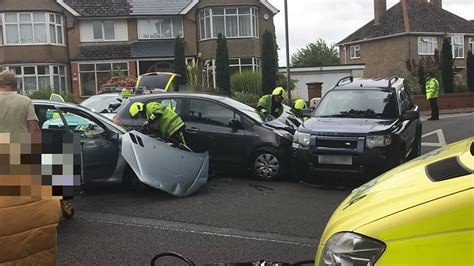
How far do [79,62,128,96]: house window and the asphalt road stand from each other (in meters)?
26.0

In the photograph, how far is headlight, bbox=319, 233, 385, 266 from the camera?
2189 mm

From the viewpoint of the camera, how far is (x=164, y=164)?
7.33m

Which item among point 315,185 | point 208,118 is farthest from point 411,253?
point 208,118

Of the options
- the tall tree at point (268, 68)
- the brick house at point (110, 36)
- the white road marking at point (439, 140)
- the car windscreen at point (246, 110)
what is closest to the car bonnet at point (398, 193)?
the car windscreen at point (246, 110)

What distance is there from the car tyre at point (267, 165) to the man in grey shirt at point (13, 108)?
3.96m

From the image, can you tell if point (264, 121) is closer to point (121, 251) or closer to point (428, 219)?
point (121, 251)

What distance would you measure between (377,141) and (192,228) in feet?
10.5

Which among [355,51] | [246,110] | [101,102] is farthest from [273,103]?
[355,51]

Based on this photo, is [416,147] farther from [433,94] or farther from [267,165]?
[433,94]

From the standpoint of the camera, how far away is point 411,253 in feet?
6.73

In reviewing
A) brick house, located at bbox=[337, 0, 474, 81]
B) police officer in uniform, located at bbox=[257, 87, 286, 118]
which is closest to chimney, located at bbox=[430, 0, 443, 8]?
brick house, located at bbox=[337, 0, 474, 81]

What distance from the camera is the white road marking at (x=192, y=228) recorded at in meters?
5.62

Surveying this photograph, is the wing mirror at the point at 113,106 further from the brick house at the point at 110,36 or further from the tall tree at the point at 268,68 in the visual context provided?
the brick house at the point at 110,36

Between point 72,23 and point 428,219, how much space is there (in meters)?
34.1
